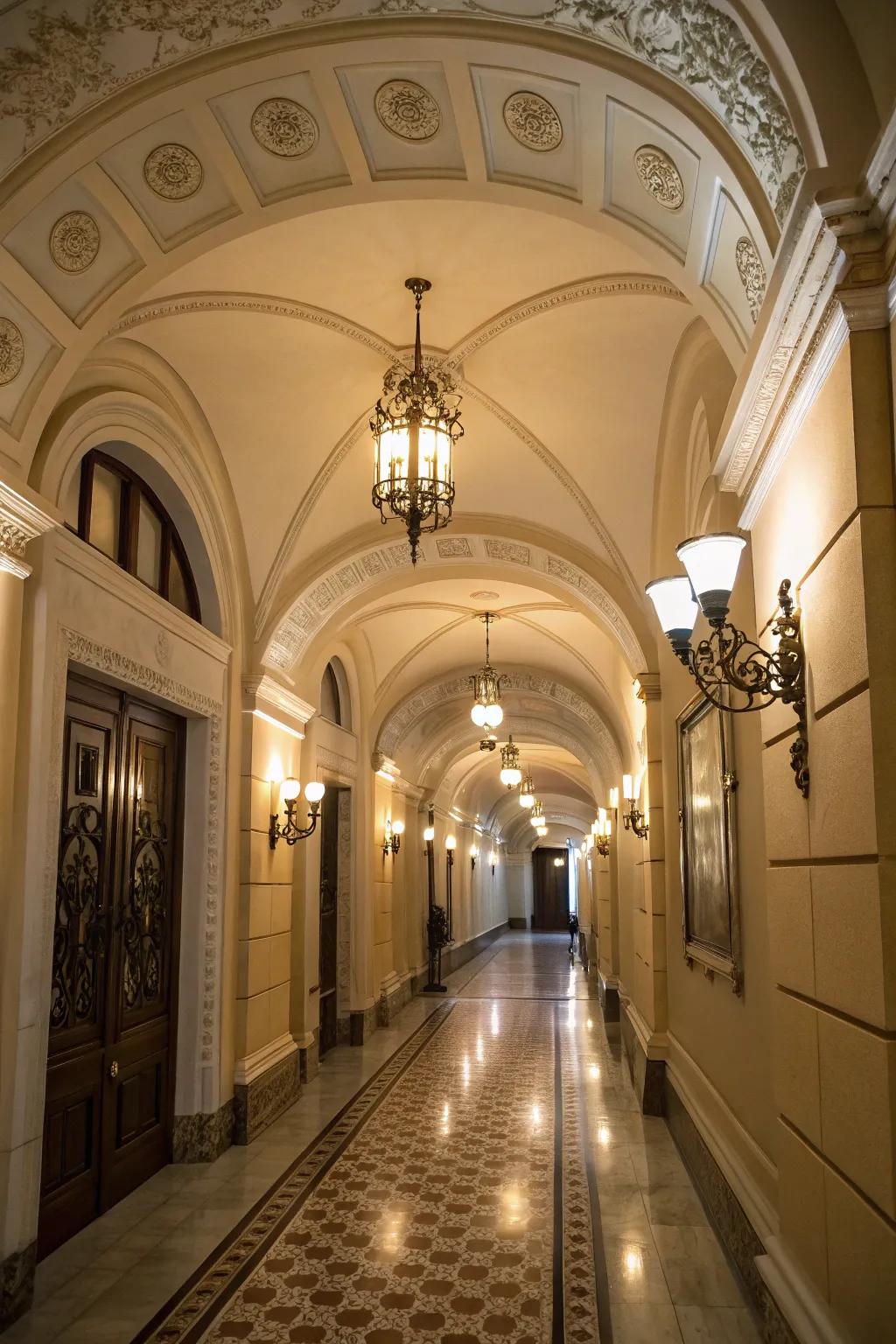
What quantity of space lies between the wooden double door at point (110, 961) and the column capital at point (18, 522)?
1.05 metres

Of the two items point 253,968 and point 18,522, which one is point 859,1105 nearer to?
point 18,522

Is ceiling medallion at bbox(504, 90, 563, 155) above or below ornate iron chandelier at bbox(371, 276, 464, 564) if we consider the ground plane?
above

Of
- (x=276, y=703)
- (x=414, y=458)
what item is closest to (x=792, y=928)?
(x=414, y=458)

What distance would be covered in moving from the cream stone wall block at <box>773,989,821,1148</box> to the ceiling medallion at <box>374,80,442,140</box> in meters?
3.40

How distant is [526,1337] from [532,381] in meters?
5.12

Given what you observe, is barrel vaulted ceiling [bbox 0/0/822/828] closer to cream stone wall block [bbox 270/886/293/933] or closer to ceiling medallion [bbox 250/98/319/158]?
ceiling medallion [bbox 250/98/319/158]

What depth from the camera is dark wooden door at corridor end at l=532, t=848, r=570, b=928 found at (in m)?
39.3

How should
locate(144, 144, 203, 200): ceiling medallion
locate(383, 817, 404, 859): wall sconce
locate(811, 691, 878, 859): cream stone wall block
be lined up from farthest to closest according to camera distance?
1. locate(383, 817, 404, 859): wall sconce
2. locate(144, 144, 203, 200): ceiling medallion
3. locate(811, 691, 878, 859): cream stone wall block

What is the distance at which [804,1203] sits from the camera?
114 inches

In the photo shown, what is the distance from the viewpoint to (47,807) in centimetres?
446

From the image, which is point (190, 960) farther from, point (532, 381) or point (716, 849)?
point (532, 381)

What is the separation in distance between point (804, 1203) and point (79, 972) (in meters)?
3.69

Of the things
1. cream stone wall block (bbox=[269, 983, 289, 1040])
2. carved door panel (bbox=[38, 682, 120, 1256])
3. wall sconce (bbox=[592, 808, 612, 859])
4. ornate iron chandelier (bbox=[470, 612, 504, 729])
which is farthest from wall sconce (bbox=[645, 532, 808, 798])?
wall sconce (bbox=[592, 808, 612, 859])

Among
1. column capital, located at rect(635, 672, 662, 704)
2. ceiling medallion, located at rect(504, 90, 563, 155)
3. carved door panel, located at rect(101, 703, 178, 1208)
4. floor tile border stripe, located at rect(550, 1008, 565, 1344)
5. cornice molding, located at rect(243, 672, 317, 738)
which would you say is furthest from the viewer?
column capital, located at rect(635, 672, 662, 704)
